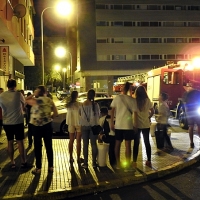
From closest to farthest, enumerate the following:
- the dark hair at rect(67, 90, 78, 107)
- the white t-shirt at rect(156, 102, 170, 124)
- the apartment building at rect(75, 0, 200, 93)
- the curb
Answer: the curb, the dark hair at rect(67, 90, 78, 107), the white t-shirt at rect(156, 102, 170, 124), the apartment building at rect(75, 0, 200, 93)

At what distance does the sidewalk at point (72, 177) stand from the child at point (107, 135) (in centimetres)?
30

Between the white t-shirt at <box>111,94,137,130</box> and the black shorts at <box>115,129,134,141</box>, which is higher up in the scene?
the white t-shirt at <box>111,94,137,130</box>

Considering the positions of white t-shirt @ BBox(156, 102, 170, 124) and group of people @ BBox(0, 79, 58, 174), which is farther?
white t-shirt @ BBox(156, 102, 170, 124)

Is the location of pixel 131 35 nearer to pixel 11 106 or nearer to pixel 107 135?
pixel 107 135

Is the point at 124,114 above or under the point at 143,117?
above

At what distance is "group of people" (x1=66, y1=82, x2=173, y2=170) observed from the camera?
7812mm

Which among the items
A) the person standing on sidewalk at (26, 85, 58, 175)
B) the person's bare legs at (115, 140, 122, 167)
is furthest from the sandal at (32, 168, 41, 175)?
the person's bare legs at (115, 140, 122, 167)

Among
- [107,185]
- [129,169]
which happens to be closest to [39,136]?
[107,185]

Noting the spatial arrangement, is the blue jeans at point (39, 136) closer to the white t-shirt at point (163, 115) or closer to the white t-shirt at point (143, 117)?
the white t-shirt at point (143, 117)

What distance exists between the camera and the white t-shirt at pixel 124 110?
7785 mm

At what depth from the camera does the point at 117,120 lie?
7852 mm

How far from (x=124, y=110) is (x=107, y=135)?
955 mm

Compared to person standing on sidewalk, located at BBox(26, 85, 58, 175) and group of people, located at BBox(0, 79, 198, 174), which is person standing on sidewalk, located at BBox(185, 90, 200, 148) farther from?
person standing on sidewalk, located at BBox(26, 85, 58, 175)

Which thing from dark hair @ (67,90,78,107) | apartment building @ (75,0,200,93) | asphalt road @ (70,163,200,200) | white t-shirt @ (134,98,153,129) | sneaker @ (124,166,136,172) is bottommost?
asphalt road @ (70,163,200,200)
